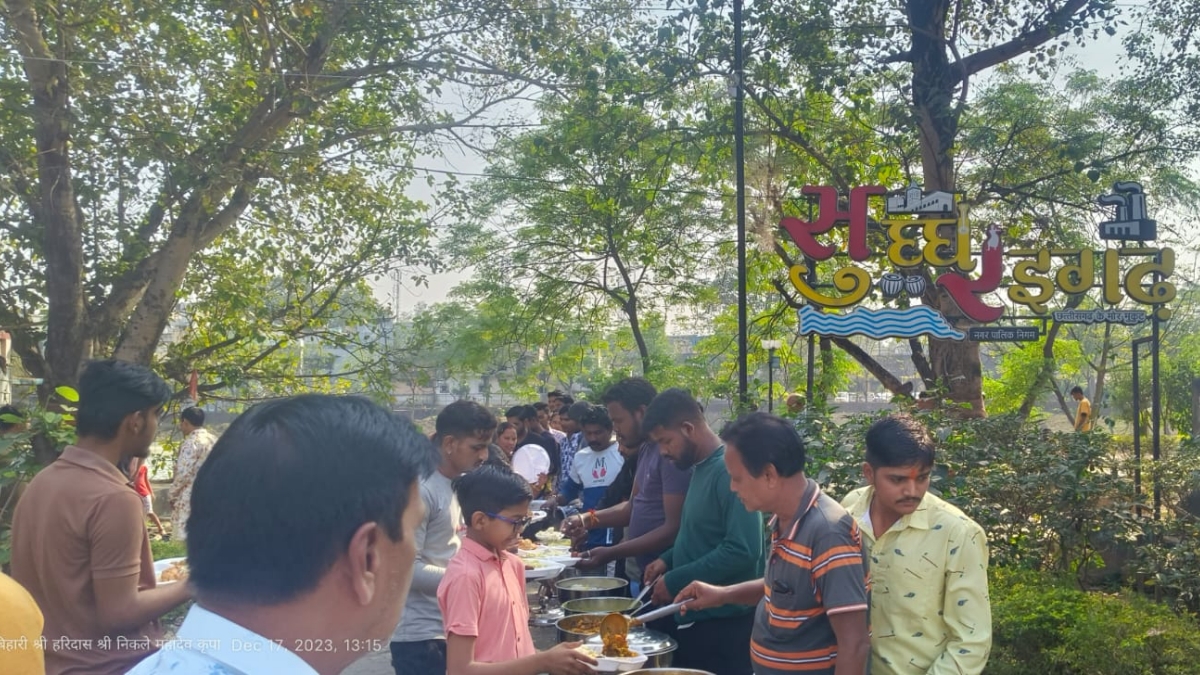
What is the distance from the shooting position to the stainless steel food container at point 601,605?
157 inches

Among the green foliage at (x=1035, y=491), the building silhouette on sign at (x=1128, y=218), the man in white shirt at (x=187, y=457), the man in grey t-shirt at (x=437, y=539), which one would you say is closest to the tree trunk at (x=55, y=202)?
the man in white shirt at (x=187, y=457)

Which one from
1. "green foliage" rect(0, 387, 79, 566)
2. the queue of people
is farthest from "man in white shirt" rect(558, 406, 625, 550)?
"green foliage" rect(0, 387, 79, 566)

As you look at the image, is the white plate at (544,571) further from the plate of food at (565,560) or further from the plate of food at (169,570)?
the plate of food at (169,570)

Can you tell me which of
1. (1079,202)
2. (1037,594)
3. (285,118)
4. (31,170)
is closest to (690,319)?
(1079,202)

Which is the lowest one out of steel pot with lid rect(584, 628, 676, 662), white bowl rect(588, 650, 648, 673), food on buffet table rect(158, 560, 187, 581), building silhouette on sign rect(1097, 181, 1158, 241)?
steel pot with lid rect(584, 628, 676, 662)

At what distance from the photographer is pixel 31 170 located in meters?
9.04

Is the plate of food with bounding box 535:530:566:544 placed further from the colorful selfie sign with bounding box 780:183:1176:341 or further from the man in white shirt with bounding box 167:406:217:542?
the man in white shirt with bounding box 167:406:217:542

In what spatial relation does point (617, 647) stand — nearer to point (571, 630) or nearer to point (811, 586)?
point (571, 630)

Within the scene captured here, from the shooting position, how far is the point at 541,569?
464cm

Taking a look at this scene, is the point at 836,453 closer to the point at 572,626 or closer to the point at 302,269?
the point at 572,626

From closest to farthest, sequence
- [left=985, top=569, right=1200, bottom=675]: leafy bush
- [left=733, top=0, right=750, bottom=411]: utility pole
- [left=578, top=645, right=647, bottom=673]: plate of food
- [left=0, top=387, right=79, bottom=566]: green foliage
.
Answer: [left=578, top=645, right=647, bottom=673]: plate of food, [left=985, top=569, right=1200, bottom=675]: leafy bush, [left=0, top=387, right=79, bottom=566]: green foliage, [left=733, top=0, right=750, bottom=411]: utility pole

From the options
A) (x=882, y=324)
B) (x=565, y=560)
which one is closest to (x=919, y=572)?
(x=565, y=560)

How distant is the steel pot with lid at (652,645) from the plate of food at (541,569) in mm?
1033

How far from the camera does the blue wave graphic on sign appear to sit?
30.0ft
